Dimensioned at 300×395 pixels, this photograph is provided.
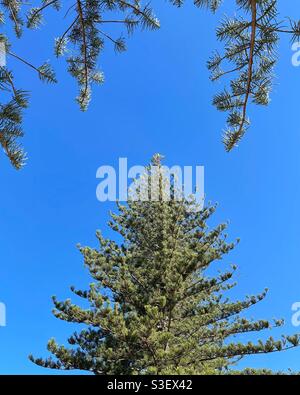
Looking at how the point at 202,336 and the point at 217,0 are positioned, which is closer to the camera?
the point at 217,0

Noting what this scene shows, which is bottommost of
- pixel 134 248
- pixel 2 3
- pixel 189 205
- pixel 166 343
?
pixel 166 343

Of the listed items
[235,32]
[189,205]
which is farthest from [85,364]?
[235,32]

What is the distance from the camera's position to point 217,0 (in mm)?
1854

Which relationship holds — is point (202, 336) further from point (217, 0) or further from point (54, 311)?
point (217, 0)

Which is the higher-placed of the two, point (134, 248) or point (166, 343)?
point (134, 248)

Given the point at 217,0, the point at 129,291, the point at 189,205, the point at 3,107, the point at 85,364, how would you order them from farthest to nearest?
the point at 189,205, the point at 129,291, the point at 85,364, the point at 217,0, the point at 3,107

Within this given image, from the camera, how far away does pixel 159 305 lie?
1166 centimetres

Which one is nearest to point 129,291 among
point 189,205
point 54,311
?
point 54,311

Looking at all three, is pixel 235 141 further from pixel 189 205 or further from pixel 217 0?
pixel 189 205

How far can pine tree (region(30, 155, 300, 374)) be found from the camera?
33.8ft

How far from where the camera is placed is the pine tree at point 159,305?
10312 millimetres

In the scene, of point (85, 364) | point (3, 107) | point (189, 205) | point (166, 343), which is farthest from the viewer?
point (189, 205)

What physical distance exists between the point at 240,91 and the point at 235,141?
0.22 m
